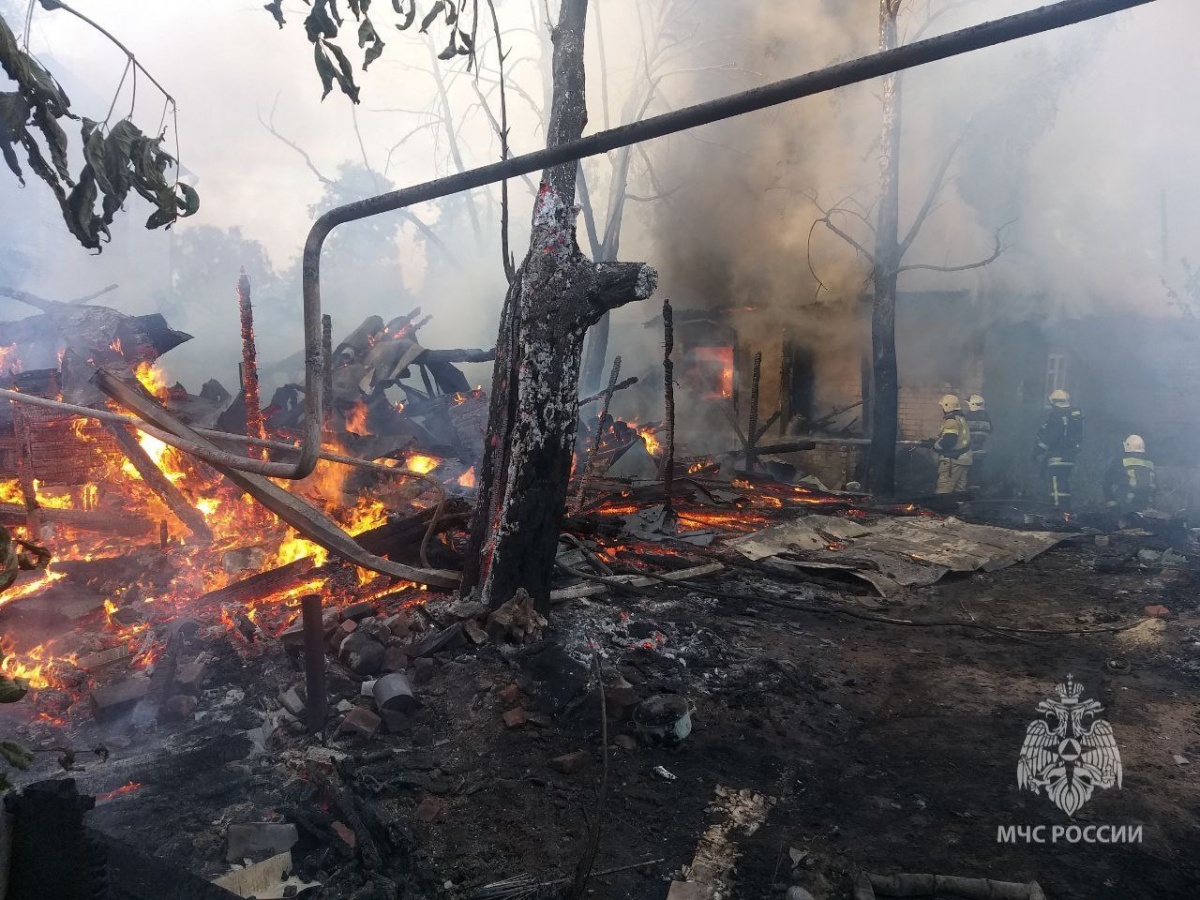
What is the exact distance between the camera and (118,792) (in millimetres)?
3801

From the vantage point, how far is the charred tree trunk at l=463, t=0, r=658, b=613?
548 cm

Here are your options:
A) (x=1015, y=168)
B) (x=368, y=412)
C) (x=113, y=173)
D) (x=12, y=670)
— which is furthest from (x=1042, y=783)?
(x=1015, y=168)

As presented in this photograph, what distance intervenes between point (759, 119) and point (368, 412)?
45.2 feet

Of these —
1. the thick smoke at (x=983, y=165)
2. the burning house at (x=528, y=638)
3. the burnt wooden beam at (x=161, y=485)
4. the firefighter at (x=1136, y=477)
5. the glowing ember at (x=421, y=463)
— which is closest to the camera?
the burning house at (x=528, y=638)

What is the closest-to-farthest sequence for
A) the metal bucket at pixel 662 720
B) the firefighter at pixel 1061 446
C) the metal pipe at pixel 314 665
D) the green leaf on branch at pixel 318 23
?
the green leaf on branch at pixel 318 23 < the metal bucket at pixel 662 720 < the metal pipe at pixel 314 665 < the firefighter at pixel 1061 446

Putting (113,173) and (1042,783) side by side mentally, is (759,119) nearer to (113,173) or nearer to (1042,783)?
(1042,783)

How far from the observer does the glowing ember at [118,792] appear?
3.74m

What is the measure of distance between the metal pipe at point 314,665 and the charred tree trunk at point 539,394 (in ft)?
4.80

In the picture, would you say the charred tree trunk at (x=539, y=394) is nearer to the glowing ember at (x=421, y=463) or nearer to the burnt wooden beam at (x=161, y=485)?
the burnt wooden beam at (x=161, y=485)

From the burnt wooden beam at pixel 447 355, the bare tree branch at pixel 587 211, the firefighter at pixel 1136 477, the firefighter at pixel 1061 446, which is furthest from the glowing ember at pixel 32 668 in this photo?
the firefighter at pixel 1136 477

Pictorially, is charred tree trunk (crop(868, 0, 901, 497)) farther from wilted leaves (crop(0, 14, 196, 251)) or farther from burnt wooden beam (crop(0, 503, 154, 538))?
wilted leaves (crop(0, 14, 196, 251))

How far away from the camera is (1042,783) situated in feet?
13.1

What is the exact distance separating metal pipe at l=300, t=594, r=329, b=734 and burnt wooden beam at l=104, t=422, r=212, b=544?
13.3ft

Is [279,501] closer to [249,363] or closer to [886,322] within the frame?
[249,363]
